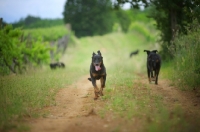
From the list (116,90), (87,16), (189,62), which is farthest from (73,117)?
(87,16)

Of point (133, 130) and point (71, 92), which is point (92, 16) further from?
point (133, 130)

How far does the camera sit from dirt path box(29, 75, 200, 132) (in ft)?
19.9

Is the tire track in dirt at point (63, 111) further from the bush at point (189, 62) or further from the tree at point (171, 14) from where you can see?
the tree at point (171, 14)

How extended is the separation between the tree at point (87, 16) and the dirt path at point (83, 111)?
35.9 meters

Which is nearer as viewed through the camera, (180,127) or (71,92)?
(180,127)

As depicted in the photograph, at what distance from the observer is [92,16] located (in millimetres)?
48750

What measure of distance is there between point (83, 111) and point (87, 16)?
4100 centimetres

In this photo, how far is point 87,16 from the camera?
47.7 metres

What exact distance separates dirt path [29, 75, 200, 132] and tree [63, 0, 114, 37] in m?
35.9

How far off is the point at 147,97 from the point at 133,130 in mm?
3622

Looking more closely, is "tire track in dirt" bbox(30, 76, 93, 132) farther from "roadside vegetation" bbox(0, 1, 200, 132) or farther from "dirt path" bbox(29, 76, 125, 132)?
"roadside vegetation" bbox(0, 1, 200, 132)

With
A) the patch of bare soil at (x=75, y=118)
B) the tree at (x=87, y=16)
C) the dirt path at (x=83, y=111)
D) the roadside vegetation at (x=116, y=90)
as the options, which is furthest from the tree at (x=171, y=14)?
the tree at (x=87, y=16)

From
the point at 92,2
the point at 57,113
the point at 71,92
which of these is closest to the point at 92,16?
the point at 92,2

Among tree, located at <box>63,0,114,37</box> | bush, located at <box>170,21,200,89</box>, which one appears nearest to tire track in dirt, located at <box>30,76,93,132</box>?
bush, located at <box>170,21,200,89</box>
